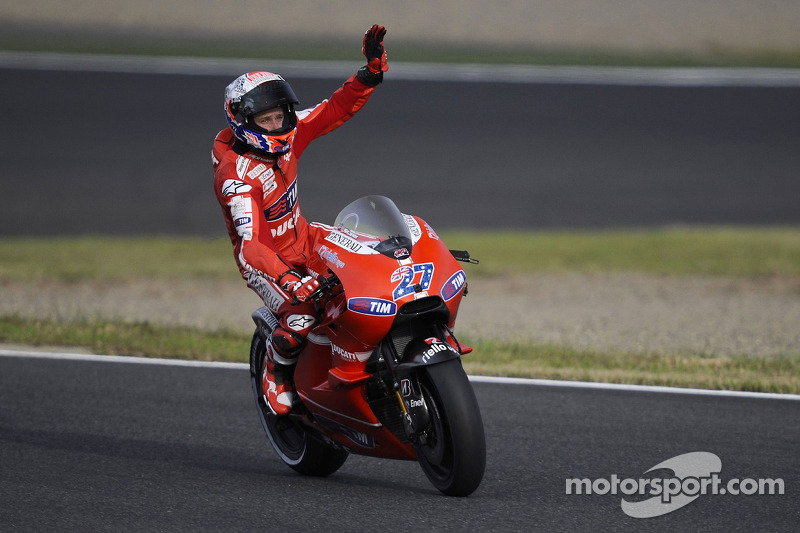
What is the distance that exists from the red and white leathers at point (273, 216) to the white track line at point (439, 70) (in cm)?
1520

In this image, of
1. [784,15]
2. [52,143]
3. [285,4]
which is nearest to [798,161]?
[784,15]

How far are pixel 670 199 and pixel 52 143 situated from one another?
10.0 m

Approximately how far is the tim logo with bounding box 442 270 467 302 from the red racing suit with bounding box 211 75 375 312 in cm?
79

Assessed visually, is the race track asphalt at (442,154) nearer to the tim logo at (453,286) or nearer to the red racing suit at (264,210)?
the red racing suit at (264,210)

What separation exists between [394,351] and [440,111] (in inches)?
603

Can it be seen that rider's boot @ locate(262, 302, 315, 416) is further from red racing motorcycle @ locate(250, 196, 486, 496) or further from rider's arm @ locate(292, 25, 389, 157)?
rider's arm @ locate(292, 25, 389, 157)

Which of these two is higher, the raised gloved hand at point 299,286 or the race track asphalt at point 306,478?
the raised gloved hand at point 299,286

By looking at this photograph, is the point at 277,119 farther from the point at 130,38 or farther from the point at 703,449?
the point at 130,38

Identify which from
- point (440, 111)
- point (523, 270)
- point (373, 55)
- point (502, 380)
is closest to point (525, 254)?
point (523, 270)

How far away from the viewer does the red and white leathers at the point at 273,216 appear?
6.11 m

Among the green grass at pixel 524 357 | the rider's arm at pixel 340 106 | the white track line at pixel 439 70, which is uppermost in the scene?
the rider's arm at pixel 340 106

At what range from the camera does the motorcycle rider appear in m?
6.16

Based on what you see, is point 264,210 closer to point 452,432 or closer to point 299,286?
point 299,286

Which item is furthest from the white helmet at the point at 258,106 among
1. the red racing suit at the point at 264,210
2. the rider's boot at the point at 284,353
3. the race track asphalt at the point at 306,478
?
the race track asphalt at the point at 306,478
